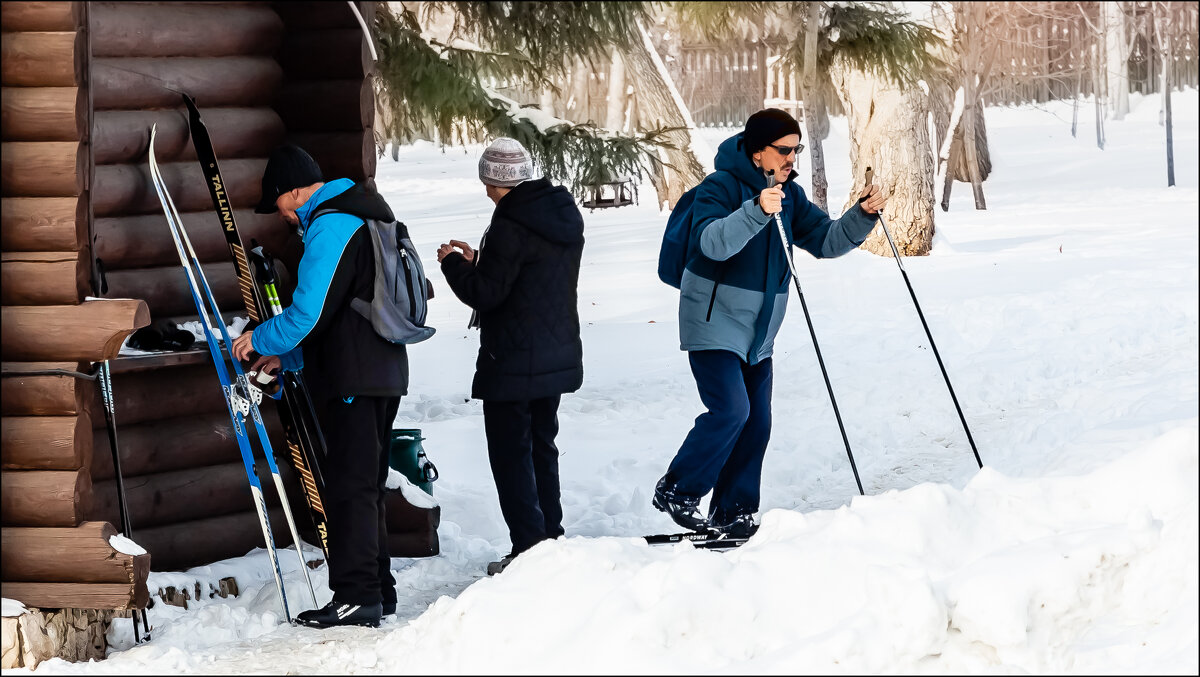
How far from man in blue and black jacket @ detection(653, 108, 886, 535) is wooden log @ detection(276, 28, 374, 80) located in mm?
1741

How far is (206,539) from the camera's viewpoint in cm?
591

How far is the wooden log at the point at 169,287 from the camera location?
224 inches

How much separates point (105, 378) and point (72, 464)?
519 millimetres

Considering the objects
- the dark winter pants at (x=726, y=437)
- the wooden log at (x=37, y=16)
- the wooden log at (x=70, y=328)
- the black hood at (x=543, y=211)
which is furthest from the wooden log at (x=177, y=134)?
the dark winter pants at (x=726, y=437)

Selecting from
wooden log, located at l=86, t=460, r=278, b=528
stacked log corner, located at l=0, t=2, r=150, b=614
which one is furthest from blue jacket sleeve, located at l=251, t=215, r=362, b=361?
wooden log, located at l=86, t=460, r=278, b=528

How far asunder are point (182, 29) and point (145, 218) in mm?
836

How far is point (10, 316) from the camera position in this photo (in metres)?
4.54

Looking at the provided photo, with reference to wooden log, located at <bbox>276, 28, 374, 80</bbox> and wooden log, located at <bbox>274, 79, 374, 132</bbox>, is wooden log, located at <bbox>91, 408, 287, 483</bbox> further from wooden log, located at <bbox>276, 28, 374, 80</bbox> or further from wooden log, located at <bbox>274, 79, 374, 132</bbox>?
wooden log, located at <bbox>276, 28, 374, 80</bbox>

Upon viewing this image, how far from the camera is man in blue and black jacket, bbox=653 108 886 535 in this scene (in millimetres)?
5500

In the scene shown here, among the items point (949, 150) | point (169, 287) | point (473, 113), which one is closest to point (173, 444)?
point (169, 287)

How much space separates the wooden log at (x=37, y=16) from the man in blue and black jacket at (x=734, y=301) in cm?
239

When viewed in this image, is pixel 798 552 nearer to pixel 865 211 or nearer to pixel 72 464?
pixel 865 211

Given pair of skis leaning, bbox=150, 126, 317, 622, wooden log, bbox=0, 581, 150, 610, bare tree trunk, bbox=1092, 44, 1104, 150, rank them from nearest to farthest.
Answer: wooden log, bbox=0, 581, 150, 610 → pair of skis leaning, bbox=150, 126, 317, 622 → bare tree trunk, bbox=1092, 44, 1104, 150

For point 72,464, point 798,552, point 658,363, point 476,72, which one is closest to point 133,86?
point 72,464
